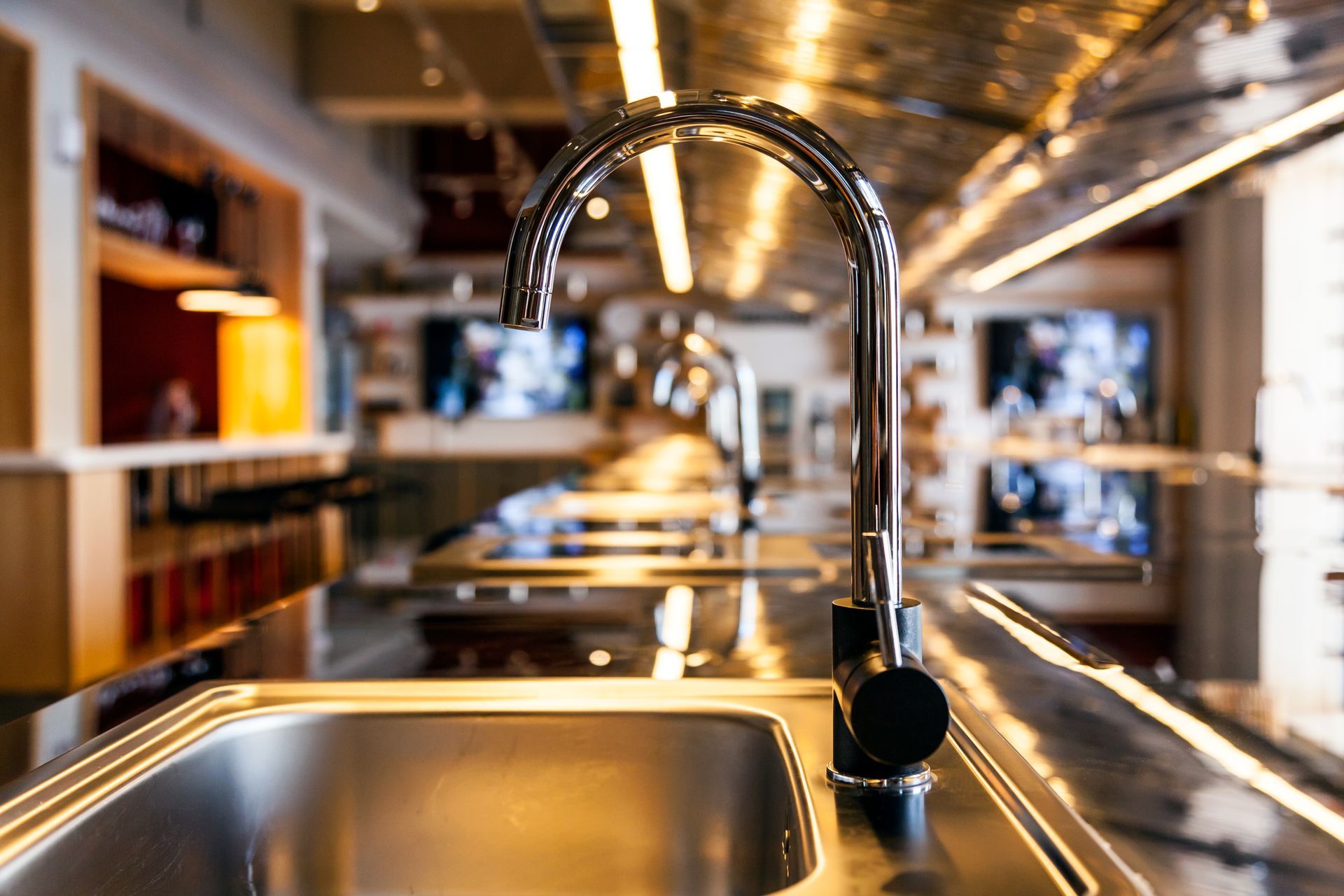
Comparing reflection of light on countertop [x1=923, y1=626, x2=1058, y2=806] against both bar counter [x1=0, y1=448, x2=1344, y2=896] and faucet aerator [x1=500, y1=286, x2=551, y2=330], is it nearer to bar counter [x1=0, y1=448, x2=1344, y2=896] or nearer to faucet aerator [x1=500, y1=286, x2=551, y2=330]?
bar counter [x1=0, y1=448, x2=1344, y2=896]

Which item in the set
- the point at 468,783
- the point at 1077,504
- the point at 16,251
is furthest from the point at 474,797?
the point at 16,251

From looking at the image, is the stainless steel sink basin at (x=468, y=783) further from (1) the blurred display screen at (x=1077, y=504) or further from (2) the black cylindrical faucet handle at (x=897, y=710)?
(1) the blurred display screen at (x=1077, y=504)

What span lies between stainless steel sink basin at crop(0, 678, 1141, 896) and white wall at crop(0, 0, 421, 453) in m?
3.54

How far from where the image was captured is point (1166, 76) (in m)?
1.84

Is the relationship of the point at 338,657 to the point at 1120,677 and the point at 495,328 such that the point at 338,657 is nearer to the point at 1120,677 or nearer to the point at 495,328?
the point at 1120,677

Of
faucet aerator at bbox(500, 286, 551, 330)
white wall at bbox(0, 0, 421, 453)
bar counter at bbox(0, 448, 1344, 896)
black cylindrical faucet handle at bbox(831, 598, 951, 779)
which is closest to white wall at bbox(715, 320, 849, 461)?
white wall at bbox(0, 0, 421, 453)

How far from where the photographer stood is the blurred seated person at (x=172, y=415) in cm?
572

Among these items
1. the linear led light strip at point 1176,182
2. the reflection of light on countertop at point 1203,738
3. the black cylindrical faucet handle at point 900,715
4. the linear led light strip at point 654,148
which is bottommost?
the reflection of light on countertop at point 1203,738

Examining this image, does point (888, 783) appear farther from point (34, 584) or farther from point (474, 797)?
point (34, 584)

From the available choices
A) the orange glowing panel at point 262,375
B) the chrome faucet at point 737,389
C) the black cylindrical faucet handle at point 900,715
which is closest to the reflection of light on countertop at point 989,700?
the black cylindrical faucet handle at point 900,715

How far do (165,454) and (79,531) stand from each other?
633mm

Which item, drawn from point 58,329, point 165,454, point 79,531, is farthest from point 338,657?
point 165,454

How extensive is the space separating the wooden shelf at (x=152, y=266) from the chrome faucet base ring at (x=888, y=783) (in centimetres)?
478

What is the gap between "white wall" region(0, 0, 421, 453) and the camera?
12.2 feet
